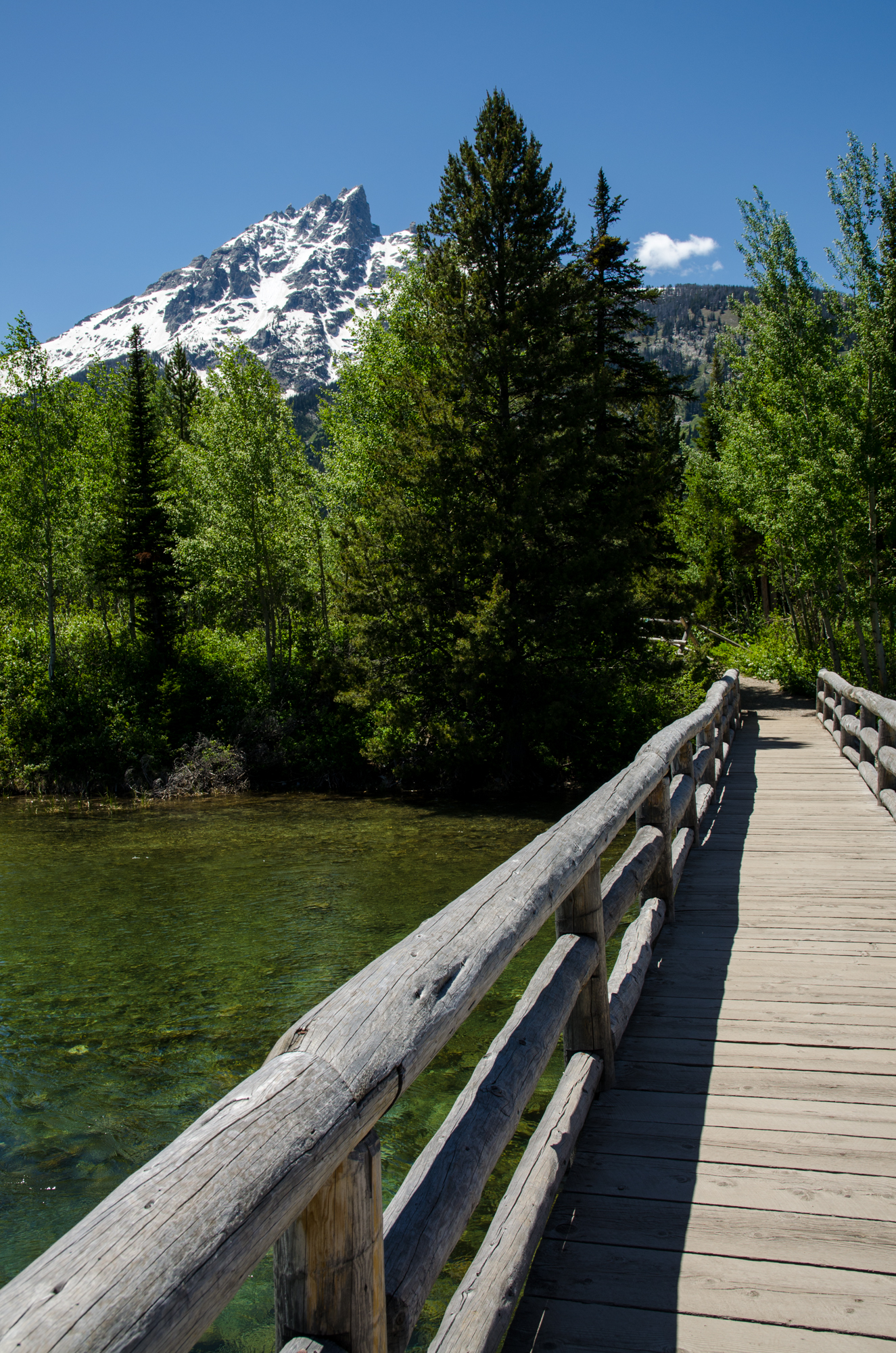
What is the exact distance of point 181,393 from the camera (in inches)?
1734

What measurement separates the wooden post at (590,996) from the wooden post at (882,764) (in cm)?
595

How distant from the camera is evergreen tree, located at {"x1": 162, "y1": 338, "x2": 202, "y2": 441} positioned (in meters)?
44.2

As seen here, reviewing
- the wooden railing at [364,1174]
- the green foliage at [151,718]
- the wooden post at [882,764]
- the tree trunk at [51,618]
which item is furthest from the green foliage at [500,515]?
the wooden railing at [364,1174]

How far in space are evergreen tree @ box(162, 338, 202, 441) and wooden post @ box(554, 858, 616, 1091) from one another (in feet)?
145

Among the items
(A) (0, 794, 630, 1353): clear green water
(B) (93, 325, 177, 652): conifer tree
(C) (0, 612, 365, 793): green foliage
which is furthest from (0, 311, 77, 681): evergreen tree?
(A) (0, 794, 630, 1353): clear green water

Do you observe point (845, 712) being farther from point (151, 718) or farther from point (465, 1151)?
point (151, 718)

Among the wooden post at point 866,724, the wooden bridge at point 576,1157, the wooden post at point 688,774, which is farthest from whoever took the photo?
the wooden post at point 866,724

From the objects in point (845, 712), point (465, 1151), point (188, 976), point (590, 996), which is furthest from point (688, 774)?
point (845, 712)

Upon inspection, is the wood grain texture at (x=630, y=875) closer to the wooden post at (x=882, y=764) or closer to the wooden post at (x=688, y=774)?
the wooden post at (x=688, y=774)

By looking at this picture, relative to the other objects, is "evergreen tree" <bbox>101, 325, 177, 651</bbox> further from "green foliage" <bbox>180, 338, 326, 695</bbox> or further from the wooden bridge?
the wooden bridge

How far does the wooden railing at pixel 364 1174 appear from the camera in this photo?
3.17 ft

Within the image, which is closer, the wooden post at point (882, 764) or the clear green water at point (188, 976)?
the clear green water at point (188, 976)

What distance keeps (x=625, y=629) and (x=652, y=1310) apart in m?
17.5

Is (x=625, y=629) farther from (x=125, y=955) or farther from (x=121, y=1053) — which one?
(x=121, y=1053)
